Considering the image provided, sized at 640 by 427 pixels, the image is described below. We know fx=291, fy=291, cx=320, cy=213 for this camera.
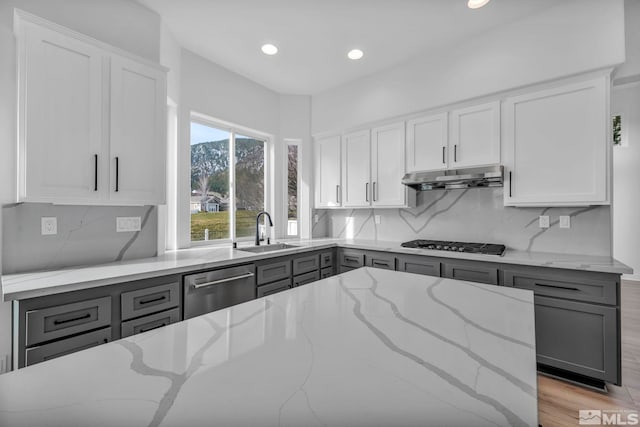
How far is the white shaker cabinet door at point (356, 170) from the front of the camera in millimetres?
3475

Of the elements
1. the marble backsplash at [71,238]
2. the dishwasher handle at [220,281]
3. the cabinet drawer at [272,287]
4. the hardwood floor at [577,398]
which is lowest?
the hardwood floor at [577,398]

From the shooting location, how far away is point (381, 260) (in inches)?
118

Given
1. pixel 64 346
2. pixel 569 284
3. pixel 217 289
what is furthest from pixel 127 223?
pixel 569 284

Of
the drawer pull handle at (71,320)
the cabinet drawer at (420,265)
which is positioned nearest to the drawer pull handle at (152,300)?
the drawer pull handle at (71,320)

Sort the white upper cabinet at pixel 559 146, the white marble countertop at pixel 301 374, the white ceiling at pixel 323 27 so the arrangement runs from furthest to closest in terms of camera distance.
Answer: the white ceiling at pixel 323 27 < the white upper cabinet at pixel 559 146 < the white marble countertop at pixel 301 374

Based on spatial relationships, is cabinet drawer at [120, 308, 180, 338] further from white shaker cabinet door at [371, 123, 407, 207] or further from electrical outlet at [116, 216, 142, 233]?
white shaker cabinet door at [371, 123, 407, 207]

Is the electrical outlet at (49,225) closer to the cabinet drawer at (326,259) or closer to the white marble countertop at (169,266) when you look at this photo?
the white marble countertop at (169,266)

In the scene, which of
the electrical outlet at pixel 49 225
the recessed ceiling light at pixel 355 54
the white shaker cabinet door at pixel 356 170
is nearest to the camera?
the electrical outlet at pixel 49 225

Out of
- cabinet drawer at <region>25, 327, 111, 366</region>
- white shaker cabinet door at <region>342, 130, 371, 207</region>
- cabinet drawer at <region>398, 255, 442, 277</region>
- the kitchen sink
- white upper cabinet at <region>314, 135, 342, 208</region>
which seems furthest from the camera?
white upper cabinet at <region>314, 135, 342, 208</region>

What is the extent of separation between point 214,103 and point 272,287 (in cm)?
208

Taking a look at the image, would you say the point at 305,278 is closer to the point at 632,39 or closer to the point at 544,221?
the point at 544,221

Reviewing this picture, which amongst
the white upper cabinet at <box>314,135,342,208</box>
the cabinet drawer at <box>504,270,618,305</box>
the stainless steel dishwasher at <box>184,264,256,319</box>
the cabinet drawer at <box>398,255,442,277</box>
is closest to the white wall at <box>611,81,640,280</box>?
the cabinet drawer at <box>504,270,618,305</box>

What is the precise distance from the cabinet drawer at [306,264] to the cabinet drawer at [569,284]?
174 centimetres

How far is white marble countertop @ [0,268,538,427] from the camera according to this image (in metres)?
0.50
